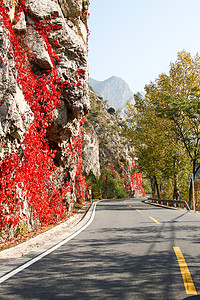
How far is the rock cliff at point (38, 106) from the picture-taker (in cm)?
902

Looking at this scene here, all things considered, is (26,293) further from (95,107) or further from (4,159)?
(95,107)

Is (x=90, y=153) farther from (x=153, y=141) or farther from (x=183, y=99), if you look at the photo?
(x=183, y=99)

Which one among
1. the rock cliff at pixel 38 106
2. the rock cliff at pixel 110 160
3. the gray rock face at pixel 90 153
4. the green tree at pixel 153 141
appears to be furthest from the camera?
the rock cliff at pixel 110 160

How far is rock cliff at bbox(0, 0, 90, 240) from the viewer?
9.02 metres

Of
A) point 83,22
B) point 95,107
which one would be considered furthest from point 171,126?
point 95,107

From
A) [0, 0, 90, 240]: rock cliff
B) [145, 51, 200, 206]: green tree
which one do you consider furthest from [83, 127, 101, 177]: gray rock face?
[0, 0, 90, 240]: rock cliff

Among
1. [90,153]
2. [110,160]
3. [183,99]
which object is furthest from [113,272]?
[110,160]

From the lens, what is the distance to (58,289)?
399cm

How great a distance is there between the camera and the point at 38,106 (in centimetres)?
1190

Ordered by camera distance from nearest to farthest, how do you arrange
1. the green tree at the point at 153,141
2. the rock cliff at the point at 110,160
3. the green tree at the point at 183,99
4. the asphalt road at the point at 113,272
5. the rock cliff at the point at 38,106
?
1. the asphalt road at the point at 113,272
2. the rock cliff at the point at 38,106
3. the green tree at the point at 183,99
4. the green tree at the point at 153,141
5. the rock cliff at the point at 110,160

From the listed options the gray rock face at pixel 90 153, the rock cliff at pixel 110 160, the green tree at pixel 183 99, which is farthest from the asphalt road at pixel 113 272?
the rock cliff at pixel 110 160

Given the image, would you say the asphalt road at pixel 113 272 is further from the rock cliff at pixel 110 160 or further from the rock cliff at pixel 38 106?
the rock cliff at pixel 110 160

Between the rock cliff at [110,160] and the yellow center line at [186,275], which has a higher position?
the rock cliff at [110,160]

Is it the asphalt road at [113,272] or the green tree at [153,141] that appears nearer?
the asphalt road at [113,272]
